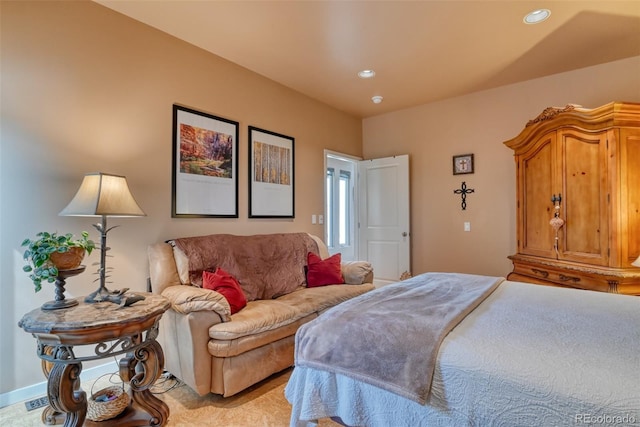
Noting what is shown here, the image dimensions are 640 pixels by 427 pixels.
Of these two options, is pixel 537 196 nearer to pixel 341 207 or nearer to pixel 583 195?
pixel 583 195

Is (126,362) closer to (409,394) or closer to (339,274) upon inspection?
(409,394)

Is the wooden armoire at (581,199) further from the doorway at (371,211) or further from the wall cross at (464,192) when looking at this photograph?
the doorway at (371,211)

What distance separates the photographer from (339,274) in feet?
10.7

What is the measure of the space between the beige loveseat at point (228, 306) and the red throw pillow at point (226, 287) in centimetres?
6

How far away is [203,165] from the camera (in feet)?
9.66

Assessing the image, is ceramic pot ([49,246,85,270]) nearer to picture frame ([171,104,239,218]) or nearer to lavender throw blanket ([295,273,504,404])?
picture frame ([171,104,239,218])

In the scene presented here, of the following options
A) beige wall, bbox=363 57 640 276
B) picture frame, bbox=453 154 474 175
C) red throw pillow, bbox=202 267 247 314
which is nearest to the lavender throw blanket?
red throw pillow, bbox=202 267 247 314

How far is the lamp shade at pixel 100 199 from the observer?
1784 mm

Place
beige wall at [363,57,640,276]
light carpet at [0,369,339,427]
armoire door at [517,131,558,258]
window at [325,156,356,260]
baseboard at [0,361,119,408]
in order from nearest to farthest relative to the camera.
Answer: light carpet at [0,369,339,427]
baseboard at [0,361,119,408]
armoire door at [517,131,558,258]
beige wall at [363,57,640,276]
window at [325,156,356,260]

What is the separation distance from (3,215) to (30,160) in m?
0.37

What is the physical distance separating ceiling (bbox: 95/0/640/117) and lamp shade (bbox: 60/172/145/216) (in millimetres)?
1403

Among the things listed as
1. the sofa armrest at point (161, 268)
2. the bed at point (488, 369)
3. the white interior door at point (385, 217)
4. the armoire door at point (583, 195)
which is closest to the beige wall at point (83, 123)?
the sofa armrest at point (161, 268)

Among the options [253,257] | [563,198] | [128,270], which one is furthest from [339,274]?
[563,198]

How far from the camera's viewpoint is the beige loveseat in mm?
1972
